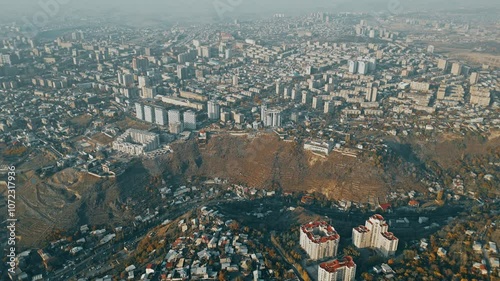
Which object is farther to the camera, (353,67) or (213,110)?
(353,67)

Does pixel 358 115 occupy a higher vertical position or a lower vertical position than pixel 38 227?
higher

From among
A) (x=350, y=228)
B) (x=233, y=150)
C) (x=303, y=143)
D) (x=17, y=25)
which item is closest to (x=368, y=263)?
(x=350, y=228)

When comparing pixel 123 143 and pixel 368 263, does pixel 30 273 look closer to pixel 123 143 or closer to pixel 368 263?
pixel 123 143

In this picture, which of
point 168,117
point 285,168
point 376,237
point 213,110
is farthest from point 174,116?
point 376,237

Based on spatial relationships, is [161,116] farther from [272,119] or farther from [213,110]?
[272,119]

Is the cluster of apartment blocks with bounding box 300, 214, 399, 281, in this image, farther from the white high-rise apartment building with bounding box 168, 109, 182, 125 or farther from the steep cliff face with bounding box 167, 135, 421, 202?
the white high-rise apartment building with bounding box 168, 109, 182, 125

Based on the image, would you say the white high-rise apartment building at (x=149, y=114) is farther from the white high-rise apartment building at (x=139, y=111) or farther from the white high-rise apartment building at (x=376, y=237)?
the white high-rise apartment building at (x=376, y=237)

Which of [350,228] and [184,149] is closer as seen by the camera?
[350,228]
